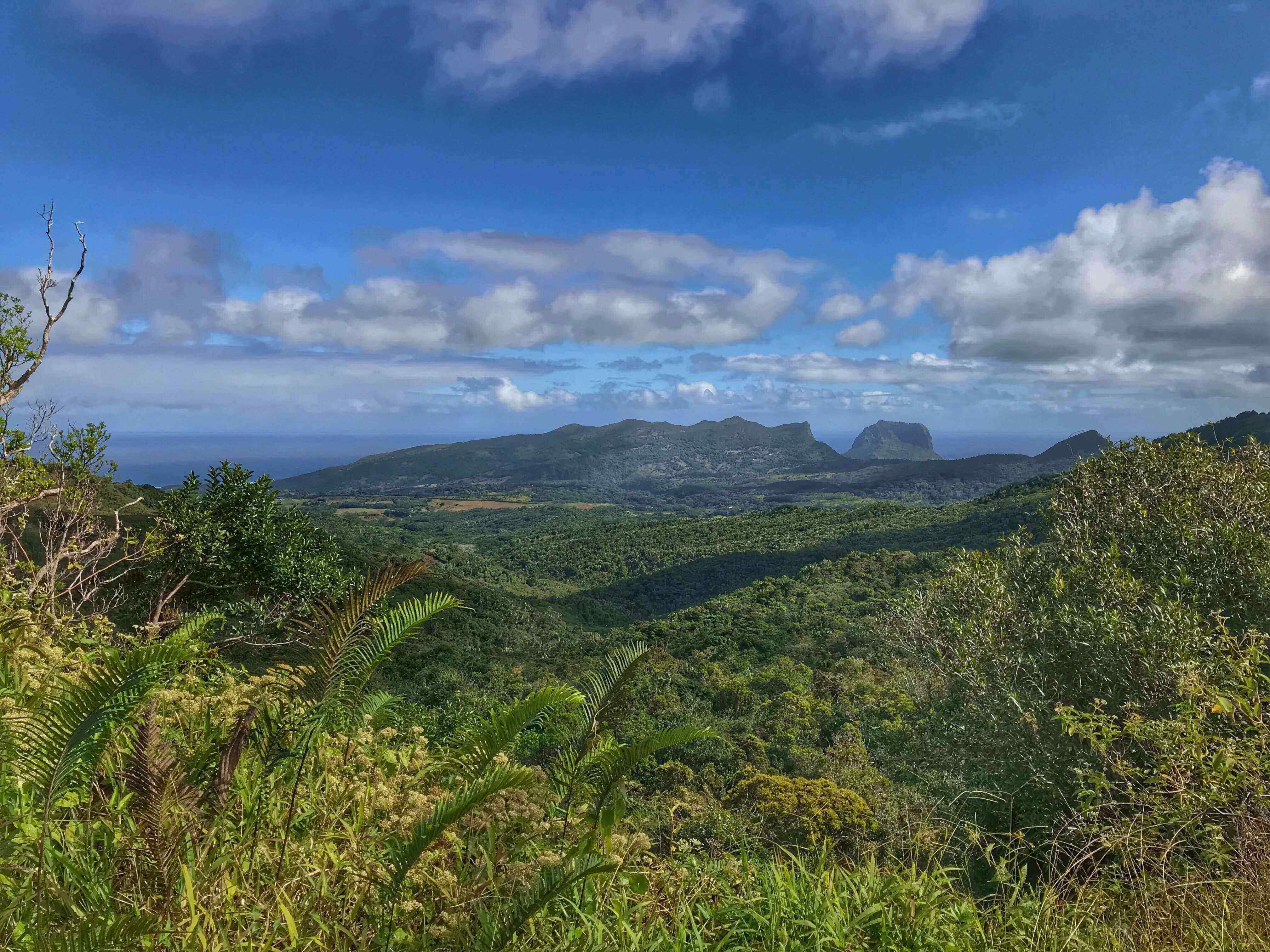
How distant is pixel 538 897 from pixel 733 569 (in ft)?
232

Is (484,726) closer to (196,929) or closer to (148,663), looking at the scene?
(196,929)

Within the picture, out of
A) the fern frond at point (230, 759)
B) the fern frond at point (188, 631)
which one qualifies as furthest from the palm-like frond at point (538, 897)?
the fern frond at point (188, 631)

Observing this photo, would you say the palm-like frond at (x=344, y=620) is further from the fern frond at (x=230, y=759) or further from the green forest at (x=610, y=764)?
the fern frond at (x=230, y=759)

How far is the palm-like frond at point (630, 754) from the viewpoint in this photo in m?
2.46

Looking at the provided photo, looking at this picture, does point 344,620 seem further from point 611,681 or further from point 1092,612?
point 1092,612

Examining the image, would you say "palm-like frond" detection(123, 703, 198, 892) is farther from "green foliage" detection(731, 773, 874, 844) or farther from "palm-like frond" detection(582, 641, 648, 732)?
"green foliage" detection(731, 773, 874, 844)

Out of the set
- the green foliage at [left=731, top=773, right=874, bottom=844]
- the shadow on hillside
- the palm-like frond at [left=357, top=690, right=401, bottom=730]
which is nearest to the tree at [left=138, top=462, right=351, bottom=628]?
the green foliage at [left=731, top=773, right=874, bottom=844]

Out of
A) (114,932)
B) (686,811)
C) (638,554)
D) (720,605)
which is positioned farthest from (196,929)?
(638,554)

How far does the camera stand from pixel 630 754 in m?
2.46

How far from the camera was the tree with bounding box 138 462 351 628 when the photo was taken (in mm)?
12289

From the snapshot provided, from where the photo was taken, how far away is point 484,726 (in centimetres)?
284

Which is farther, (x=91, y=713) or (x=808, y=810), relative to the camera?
(x=808, y=810)

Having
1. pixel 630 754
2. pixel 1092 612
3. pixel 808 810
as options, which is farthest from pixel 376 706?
pixel 808 810

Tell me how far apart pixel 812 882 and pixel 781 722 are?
18.3 m
